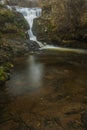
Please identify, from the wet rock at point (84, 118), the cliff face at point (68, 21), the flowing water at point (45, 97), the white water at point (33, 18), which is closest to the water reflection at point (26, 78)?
the flowing water at point (45, 97)

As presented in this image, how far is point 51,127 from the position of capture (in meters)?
6.39

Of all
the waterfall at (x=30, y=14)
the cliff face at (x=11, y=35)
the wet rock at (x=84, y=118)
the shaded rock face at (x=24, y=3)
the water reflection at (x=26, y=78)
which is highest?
the shaded rock face at (x=24, y=3)

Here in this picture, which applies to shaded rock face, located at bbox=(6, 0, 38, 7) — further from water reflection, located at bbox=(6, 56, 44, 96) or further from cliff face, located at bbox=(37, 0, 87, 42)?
water reflection, located at bbox=(6, 56, 44, 96)

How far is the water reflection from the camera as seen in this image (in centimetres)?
911

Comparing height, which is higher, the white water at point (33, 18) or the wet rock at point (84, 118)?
the white water at point (33, 18)

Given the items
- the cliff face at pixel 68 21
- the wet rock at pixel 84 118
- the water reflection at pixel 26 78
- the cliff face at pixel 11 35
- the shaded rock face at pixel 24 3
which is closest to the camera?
the wet rock at pixel 84 118

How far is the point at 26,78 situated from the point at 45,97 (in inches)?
96.0

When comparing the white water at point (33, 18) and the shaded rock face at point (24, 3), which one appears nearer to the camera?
the white water at point (33, 18)

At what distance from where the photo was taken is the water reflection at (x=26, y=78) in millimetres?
9114

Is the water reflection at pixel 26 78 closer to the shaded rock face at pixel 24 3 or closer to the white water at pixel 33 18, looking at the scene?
the white water at pixel 33 18

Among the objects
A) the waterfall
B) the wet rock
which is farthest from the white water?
the wet rock

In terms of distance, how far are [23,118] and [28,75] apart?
431 centimetres

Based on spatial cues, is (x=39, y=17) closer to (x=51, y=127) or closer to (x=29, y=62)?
(x=29, y=62)

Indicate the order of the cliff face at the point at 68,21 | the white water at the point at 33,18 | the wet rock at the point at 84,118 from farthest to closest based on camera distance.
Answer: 1. the cliff face at the point at 68,21
2. the white water at the point at 33,18
3. the wet rock at the point at 84,118
